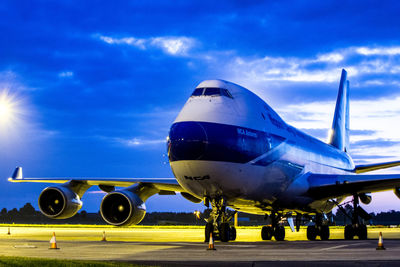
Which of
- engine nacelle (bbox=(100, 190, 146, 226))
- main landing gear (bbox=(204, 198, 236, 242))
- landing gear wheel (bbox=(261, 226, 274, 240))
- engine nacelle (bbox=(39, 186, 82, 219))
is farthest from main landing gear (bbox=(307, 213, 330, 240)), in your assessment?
engine nacelle (bbox=(39, 186, 82, 219))

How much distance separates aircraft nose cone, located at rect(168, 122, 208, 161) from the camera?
1689 centimetres

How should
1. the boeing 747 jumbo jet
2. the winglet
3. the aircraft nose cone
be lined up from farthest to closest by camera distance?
the winglet → the boeing 747 jumbo jet → the aircraft nose cone

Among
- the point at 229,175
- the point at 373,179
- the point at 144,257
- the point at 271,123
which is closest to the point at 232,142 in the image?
the point at 229,175

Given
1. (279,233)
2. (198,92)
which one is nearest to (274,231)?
(279,233)

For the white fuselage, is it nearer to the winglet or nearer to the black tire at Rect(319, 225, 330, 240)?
the black tire at Rect(319, 225, 330, 240)

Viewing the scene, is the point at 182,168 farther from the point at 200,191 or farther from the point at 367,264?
the point at 367,264

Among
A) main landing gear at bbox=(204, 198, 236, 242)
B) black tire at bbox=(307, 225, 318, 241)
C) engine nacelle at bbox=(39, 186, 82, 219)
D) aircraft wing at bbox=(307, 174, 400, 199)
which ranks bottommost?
black tire at bbox=(307, 225, 318, 241)

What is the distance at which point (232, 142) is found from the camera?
17641mm

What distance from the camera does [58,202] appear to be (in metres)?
23.6

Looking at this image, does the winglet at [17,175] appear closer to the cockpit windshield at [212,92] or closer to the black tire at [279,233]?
the cockpit windshield at [212,92]

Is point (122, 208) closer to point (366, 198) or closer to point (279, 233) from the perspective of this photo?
point (279, 233)

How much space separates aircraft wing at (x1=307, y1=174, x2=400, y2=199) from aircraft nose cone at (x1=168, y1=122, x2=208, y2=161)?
9.32m

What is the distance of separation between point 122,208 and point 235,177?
6.64 m

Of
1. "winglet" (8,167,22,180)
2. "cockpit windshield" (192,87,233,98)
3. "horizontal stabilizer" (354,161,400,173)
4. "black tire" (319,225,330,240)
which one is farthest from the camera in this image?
"horizontal stabilizer" (354,161,400,173)
